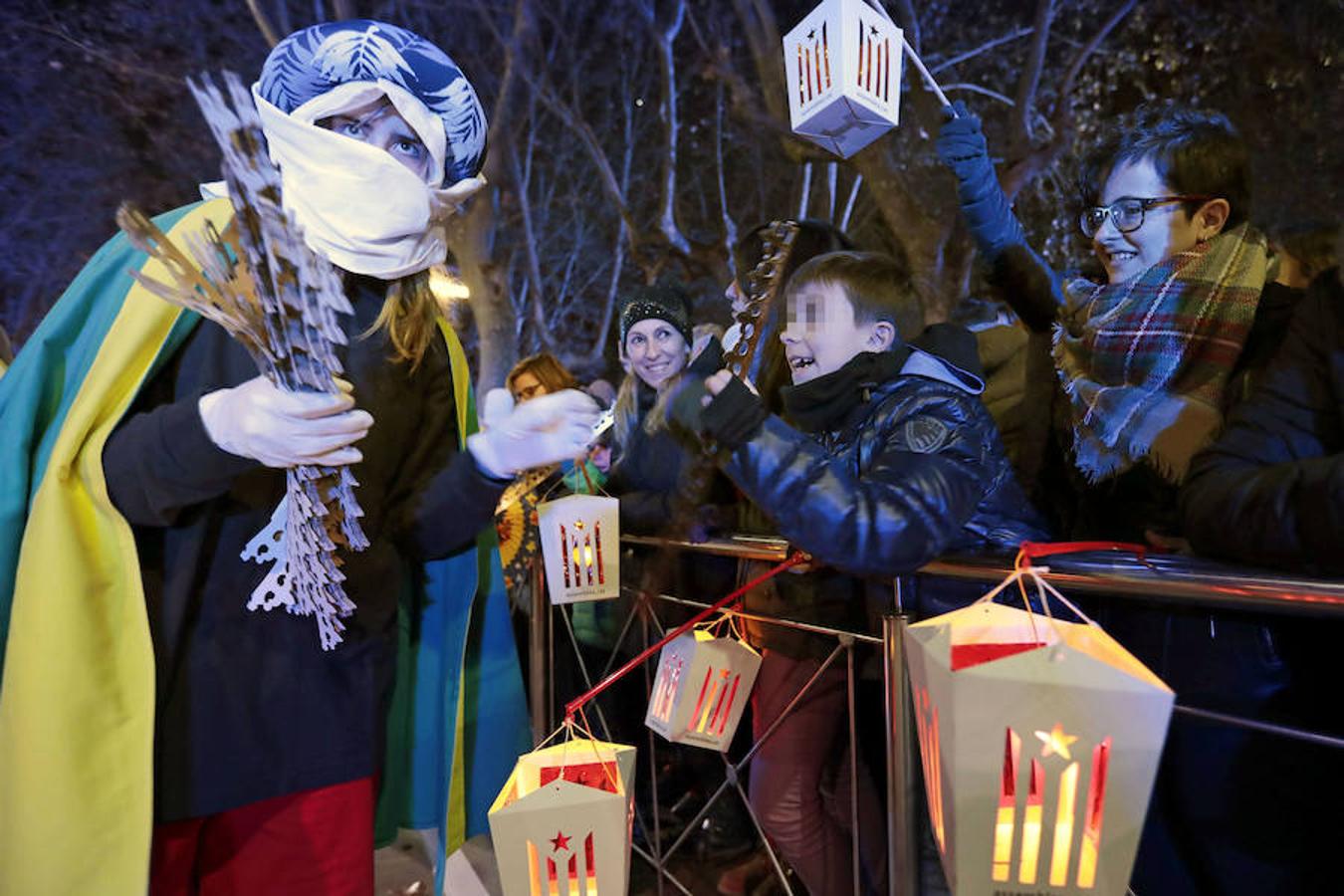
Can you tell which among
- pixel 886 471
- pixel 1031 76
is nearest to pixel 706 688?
pixel 886 471

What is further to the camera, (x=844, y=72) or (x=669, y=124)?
(x=669, y=124)

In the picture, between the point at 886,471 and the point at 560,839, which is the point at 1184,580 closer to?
the point at 886,471

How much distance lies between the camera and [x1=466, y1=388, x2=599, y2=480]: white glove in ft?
3.71

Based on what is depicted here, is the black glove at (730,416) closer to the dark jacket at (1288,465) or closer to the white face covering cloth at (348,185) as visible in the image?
the white face covering cloth at (348,185)

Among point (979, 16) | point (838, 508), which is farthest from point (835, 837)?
point (979, 16)

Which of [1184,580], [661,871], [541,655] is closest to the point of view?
[1184,580]

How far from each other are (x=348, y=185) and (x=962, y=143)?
56.2 inches

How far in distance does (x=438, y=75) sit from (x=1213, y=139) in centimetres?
153

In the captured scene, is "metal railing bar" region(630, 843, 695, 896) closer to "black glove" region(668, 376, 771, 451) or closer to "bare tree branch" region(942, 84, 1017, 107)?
"black glove" region(668, 376, 771, 451)

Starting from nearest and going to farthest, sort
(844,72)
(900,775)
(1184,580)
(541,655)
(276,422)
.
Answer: (276,422) → (1184,580) → (900,775) → (844,72) → (541,655)

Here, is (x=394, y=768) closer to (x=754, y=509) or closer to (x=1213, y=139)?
(x=754, y=509)

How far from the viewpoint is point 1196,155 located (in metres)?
1.57

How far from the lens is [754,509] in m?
2.34

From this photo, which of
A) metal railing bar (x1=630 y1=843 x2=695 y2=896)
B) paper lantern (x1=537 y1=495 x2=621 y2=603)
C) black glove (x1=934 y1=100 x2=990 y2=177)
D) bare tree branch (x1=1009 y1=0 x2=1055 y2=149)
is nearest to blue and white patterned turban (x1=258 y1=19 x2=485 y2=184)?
paper lantern (x1=537 y1=495 x2=621 y2=603)
